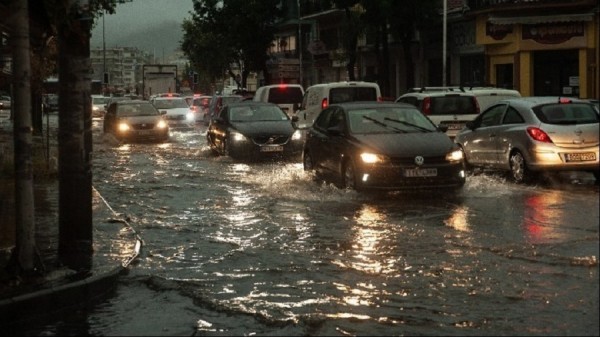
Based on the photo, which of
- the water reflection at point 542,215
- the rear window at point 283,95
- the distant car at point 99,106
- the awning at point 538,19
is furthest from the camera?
the distant car at point 99,106

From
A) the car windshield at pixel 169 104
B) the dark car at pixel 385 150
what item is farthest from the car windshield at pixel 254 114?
the car windshield at pixel 169 104

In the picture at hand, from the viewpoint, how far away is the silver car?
16.0 metres

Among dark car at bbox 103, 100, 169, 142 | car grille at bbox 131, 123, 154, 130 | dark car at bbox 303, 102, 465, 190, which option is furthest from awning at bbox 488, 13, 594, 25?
dark car at bbox 303, 102, 465, 190

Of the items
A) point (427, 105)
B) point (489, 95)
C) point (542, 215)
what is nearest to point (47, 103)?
point (427, 105)

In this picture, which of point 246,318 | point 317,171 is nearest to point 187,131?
point 317,171

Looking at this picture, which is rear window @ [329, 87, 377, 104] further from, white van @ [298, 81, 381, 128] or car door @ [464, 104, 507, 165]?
car door @ [464, 104, 507, 165]

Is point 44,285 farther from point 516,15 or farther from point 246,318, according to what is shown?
point 516,15

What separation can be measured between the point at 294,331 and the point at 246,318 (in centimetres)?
60

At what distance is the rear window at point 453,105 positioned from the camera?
21891 mm

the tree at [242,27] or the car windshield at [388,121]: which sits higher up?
the tree at [242,27]

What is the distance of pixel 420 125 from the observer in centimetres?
1591

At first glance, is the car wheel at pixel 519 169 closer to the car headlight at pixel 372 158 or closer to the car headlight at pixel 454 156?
the car headlight at pixel 454 156

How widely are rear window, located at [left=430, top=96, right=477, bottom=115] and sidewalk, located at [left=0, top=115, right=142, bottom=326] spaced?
1044cm

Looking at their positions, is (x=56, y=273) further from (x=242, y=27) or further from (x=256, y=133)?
(x=242, y=27)
